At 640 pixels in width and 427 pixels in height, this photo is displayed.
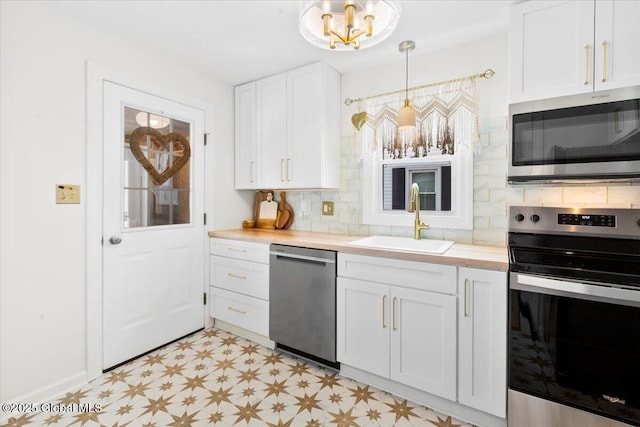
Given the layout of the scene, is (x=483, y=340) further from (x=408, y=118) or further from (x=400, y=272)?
(x=408, y=118)

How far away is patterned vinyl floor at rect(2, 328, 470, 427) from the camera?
171 centimetres

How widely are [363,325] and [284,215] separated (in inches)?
56.0

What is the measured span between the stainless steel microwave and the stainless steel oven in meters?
0.25

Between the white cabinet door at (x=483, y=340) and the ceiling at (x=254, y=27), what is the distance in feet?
5.09

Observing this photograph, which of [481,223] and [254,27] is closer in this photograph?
[254,27]

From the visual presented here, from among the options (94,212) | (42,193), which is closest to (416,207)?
(94,212)

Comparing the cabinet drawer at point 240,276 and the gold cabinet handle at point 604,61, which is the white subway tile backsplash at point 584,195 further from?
the cabinet drawer at point 240,276

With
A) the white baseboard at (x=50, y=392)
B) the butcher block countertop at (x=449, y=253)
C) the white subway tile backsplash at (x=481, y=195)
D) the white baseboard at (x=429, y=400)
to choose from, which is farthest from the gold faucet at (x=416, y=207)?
the white baseboard at (x=50, y=392)

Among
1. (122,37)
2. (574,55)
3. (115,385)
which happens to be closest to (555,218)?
(574,55)

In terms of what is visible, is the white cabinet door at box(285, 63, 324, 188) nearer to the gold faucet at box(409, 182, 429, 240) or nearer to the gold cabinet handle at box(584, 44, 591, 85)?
the gold faucet at box(409, 182, 429, 240)

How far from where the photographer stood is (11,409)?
5.65 feet

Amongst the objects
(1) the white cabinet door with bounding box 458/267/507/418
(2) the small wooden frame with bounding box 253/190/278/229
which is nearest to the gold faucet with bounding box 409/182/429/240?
(1) the white cabinet door with bounding box 458/267/507/418

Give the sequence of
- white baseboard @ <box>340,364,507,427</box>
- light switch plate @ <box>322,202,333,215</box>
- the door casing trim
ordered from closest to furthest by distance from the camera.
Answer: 1. white baseboard @ <box>340,364,507,427</box>
2. the door casing trim
3. light switch plate @ <box>322,202,333,215</box>

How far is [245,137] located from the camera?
9.89ft
